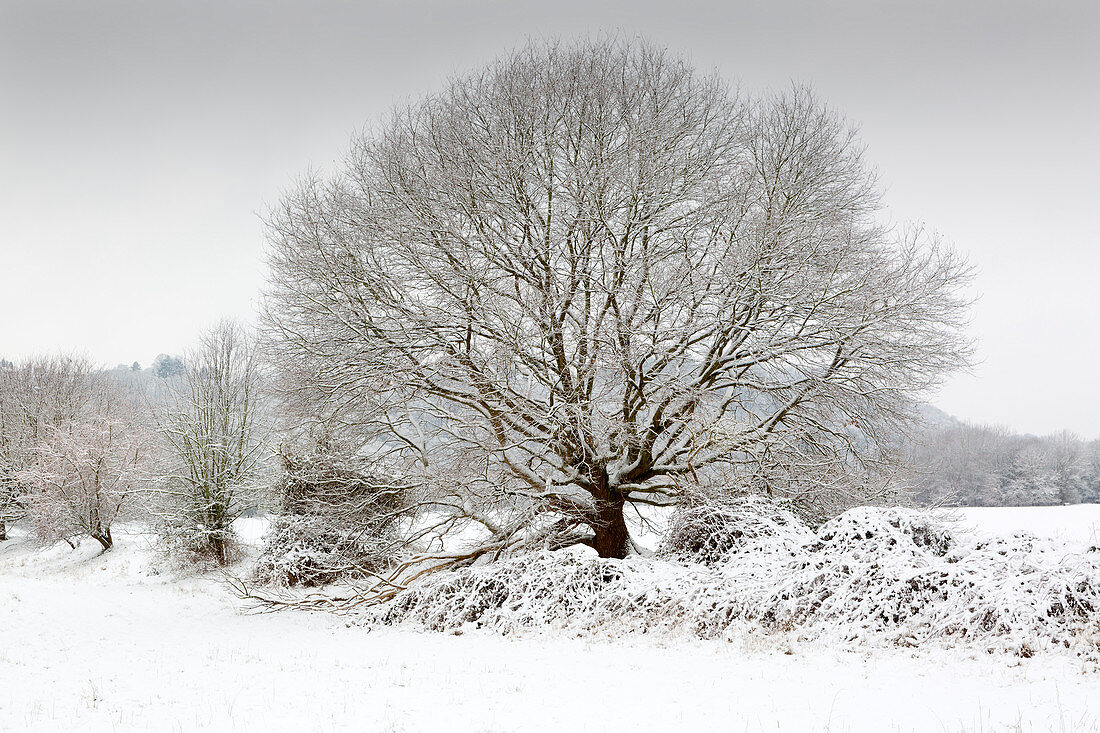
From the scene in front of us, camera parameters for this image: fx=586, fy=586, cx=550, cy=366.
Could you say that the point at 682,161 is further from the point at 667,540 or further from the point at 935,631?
the point at 935,631

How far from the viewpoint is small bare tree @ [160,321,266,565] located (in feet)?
58.9

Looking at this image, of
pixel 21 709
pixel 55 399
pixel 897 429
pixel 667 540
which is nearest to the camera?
pixel 21 709

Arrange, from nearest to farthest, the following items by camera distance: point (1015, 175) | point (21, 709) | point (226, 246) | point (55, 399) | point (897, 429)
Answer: point (21, 709) → point (897, 429) → point (1015, 175) → point (226, 246) → point (55, 399)

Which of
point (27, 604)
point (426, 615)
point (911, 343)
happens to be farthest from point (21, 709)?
point (911, 343)

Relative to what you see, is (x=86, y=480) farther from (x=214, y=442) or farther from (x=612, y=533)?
(x=612, y=533)

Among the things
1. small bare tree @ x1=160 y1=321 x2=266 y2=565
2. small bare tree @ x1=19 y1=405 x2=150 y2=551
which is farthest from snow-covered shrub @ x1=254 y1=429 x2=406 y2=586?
small bare tree @ x1=19 y1=405 x2=150 y2=551

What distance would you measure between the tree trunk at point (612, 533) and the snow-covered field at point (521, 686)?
356cm

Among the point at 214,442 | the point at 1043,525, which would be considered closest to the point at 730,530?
the point at 214,442

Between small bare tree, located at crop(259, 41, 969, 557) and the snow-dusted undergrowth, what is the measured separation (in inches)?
51.5

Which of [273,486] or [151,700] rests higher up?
[273,486]

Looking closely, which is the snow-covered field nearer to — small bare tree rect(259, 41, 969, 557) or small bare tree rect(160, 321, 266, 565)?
small bare tree rect(259, 41, 969, 557)

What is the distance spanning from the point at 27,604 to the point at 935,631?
14.7m

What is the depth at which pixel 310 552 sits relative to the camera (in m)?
13.6

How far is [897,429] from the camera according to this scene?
11758mm
